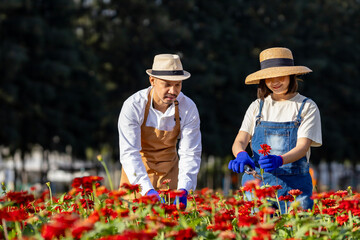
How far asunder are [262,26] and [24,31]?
8.97 m

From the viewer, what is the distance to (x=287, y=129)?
3773 mm

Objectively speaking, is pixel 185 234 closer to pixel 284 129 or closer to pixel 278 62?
pixel 284 129

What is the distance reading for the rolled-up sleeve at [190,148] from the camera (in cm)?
380

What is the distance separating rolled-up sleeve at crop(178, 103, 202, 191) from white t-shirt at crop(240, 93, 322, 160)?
1.23 feet

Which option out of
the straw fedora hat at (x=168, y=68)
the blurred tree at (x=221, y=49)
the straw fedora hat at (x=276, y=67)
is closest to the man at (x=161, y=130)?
the straw fedora hat at (x=168, y=68)

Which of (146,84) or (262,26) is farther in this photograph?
(262,26)

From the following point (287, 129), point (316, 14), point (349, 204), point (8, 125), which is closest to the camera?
point (349, 204)

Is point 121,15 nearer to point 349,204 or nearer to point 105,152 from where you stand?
point 105,152

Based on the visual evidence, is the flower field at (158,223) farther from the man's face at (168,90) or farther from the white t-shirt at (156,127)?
the man's face at (168,90)

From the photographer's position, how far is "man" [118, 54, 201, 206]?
375 centimetres

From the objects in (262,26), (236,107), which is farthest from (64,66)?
(262,26)

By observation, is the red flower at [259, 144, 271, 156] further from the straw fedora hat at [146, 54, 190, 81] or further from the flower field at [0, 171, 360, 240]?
the straw fedora hat at [146, 54, 190, 81]

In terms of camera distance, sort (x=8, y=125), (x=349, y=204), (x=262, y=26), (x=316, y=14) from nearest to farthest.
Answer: (x=349, y=204) < (x=8, y=125) < (x=262, y=26) < (x=316, y=14)

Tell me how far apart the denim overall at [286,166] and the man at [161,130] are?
501mm
